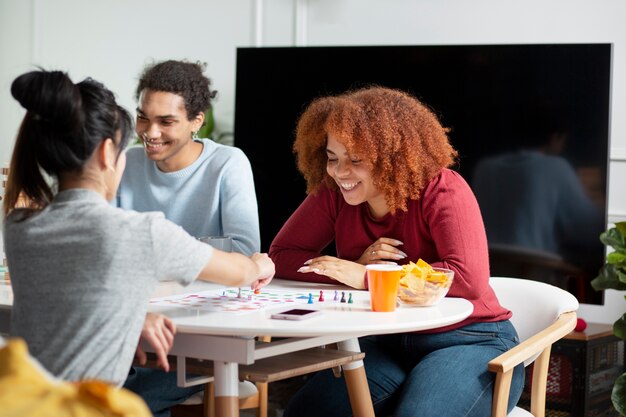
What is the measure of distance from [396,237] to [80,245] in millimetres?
1111

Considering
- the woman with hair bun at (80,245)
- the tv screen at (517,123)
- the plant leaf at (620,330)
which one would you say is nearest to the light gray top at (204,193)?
the woman with hair bun at (80,245)

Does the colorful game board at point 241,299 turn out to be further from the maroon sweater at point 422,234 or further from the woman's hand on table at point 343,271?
the maroon sweater at point 422,234

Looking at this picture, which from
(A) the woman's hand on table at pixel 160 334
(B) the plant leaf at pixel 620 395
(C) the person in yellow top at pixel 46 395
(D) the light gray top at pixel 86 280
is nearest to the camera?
(C) the person in yellow top at pixel 46 395

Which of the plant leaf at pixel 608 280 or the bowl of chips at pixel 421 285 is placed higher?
the bowl of chips at pixel 421 285

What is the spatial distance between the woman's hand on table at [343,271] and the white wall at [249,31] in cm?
194

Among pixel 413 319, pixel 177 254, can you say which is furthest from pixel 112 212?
pixel 413 319

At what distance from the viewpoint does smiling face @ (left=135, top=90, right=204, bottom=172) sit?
9.69ft

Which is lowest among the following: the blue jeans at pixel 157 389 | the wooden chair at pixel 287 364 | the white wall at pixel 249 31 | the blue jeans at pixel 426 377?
the blue jeans at pixel 157 389

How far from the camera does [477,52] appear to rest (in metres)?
3.93

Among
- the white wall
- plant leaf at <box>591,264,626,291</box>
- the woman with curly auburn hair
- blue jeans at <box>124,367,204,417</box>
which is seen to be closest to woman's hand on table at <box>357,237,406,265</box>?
the woman with curly auburn hair

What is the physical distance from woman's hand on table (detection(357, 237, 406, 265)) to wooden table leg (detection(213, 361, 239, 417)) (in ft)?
2.18

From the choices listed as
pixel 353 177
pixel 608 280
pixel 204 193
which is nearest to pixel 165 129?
pixel 204 193

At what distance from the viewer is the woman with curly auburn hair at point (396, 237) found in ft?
7.37

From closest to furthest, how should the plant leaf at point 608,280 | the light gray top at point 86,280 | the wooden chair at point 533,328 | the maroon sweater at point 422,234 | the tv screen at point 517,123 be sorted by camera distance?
the light gray top at point 86,280, the wooden chair at point 533,328, the maroon sweater at point 422,234, the plant leaf at point 608,280, the tv screen at point 517,123
